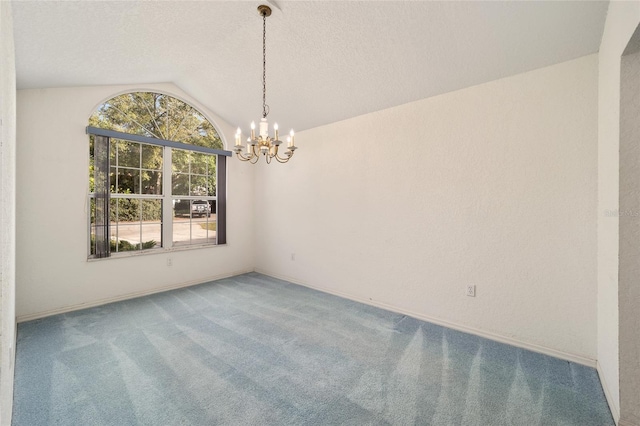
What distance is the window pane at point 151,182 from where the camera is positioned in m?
4.03

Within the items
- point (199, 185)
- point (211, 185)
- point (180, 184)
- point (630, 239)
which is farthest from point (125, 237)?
point (630, 239)

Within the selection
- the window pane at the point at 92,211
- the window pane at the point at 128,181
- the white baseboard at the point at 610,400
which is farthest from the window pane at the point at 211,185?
the white baseboard at the point at 610,400

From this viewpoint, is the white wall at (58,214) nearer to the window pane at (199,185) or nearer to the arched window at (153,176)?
the arched window at (153,176)

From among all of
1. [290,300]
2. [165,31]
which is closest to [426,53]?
[165,31]

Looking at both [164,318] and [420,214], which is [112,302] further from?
[420,214]

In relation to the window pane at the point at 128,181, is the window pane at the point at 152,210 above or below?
below

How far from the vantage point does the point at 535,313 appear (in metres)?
2.48

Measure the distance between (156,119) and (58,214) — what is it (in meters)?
1.72

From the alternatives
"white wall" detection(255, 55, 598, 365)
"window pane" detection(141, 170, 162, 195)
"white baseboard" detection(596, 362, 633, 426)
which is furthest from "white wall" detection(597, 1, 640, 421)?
"window pane" detection(141, 170, 162, 195)

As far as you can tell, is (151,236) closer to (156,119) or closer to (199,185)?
(199,185)

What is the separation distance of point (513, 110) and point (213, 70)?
3266 mm

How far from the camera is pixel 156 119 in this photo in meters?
4.08

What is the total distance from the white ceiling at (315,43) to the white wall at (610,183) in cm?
32

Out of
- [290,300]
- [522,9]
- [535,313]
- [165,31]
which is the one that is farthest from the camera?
[290,300]
